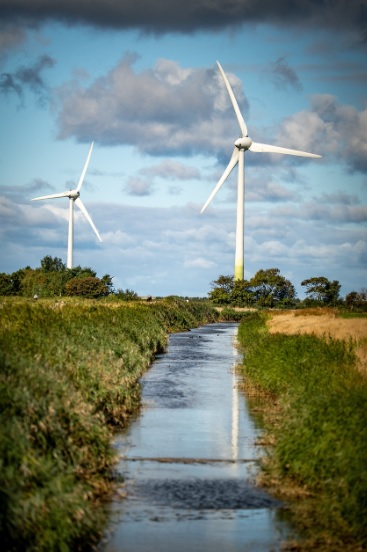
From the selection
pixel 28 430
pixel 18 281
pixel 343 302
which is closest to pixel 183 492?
pixel 28 430

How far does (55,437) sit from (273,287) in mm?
121011

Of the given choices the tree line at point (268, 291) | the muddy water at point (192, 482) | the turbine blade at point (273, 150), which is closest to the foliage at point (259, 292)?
the tree line at point (268, 291)

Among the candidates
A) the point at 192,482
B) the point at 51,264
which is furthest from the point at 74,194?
the point at 192,482

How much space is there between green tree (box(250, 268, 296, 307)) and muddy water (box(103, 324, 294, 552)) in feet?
345

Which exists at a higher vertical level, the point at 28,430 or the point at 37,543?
the point at 28,430

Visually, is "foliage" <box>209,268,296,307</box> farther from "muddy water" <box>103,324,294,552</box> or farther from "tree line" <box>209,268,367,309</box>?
"muddy water" <box>103,324,294,552</box>

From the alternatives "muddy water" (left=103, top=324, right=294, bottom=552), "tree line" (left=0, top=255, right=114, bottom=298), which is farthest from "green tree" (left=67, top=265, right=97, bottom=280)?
"muddy water" (left=103, top=324, right=294, bottom=552)

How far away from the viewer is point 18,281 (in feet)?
443

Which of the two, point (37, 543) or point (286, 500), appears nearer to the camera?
point (37, 543)

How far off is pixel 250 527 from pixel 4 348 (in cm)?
642

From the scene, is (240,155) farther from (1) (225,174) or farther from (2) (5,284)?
(2) (5,284)

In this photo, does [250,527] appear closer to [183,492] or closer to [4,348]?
[183,492]

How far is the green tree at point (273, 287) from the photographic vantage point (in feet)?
431

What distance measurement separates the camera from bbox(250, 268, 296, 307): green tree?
13138cm
